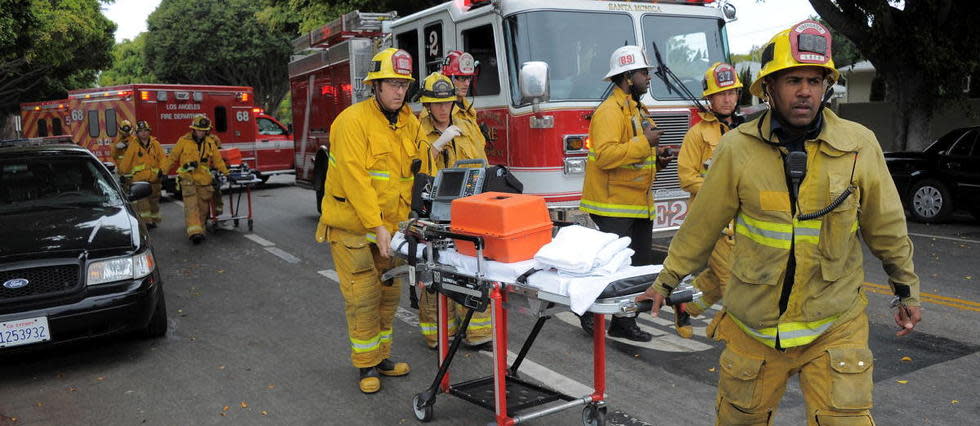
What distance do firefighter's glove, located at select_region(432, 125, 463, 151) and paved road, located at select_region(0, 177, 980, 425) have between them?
148cm

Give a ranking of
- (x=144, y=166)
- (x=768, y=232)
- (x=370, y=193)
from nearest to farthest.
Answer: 1. (x=768, y=232)
2. (x=370, y=193)
3. (x=144, y=166)

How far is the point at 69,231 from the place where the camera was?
5801mm

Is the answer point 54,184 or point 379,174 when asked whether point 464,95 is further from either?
point 54,184

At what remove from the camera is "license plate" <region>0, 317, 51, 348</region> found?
202 inches

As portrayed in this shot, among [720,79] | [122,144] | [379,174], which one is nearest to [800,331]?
[379,174]

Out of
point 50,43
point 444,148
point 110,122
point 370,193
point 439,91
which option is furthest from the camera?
point 110,122

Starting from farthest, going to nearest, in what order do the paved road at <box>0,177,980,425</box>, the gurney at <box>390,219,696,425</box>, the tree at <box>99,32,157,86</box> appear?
the tree at <box>99,32,157,86</box>
the paved road at <box>0,177,980,425</box>
the gurney at <box>390,219,696,425</box>

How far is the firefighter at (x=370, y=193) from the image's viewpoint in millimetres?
4711

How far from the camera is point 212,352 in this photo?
5953mm

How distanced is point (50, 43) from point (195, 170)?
24.9ft

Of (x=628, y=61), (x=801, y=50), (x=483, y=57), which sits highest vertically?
(x=483, y=57)

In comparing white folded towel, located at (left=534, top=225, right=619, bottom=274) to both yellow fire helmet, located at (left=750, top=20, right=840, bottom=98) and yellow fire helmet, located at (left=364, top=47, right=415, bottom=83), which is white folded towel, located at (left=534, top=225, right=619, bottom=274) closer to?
yellow fire helmet, located at (left=750, top=20, right=840, bottom=98)

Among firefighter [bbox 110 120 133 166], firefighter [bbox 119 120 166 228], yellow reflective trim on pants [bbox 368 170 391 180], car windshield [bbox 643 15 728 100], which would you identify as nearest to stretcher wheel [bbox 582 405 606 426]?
yellow reflective trim on pants [bbox 368 170 391 180]

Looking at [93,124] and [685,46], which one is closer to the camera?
[685,46]
